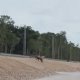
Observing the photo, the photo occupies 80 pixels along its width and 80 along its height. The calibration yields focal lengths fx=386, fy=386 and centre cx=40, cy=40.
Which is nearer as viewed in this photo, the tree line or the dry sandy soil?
the dry sandy soil

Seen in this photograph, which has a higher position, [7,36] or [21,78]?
[7,36]

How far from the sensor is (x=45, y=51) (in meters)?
136

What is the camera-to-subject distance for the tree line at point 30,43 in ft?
380

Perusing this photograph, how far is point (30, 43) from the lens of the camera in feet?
415

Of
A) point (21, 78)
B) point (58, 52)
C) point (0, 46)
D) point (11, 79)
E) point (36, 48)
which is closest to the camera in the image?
point (11, 79)

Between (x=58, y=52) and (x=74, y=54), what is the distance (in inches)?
591

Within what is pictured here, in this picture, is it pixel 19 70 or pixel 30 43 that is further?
pixel 30 43

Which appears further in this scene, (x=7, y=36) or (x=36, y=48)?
(x=36, y=48)

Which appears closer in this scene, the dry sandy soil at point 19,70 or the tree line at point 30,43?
the dry sandy soil at point 19,70

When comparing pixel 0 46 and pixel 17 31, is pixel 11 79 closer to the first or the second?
pixel 0 46

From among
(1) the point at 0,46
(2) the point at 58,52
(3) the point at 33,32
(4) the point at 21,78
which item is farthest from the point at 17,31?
(4) the point at 21,78

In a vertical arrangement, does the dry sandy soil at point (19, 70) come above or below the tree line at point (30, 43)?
below

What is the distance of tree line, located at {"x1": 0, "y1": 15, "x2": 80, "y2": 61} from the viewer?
116m

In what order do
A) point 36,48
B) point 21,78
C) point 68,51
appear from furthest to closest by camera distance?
point 68,51, point 36,48, point 21,78
